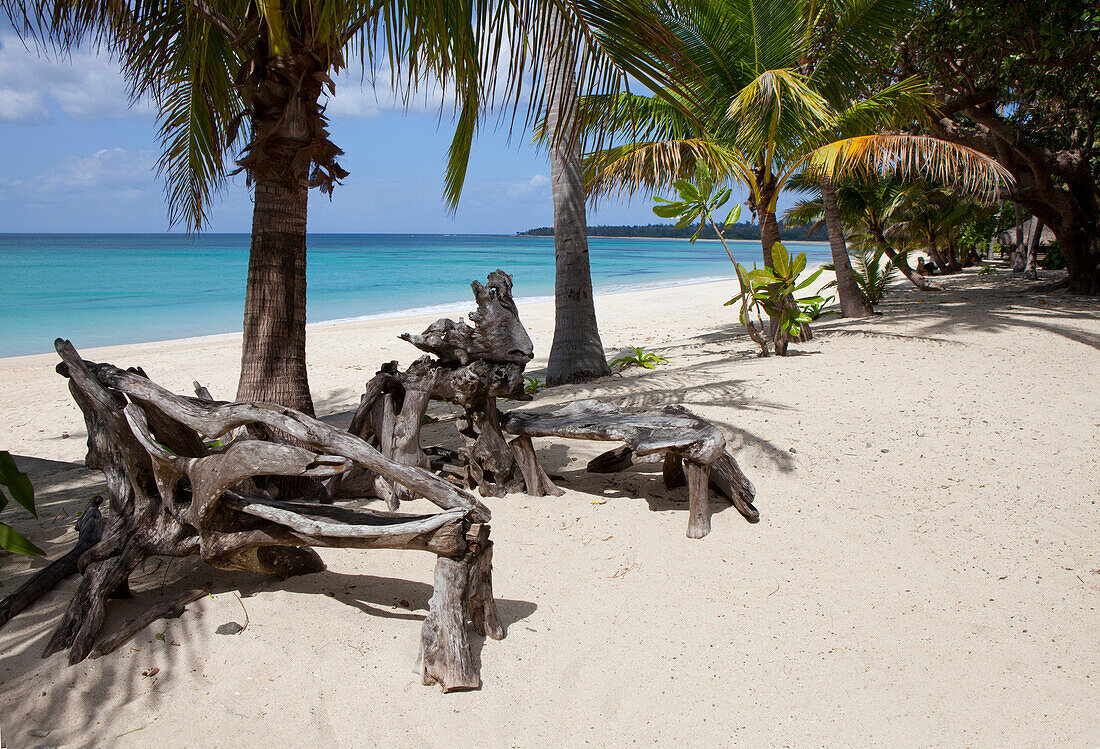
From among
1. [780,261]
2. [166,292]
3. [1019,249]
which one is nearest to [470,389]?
[780,261]

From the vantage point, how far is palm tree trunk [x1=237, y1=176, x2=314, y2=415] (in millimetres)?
3598

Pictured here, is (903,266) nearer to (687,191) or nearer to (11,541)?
(687,191)

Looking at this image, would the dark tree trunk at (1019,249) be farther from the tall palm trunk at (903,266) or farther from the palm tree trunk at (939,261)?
the tall palm trunk at (903,266)

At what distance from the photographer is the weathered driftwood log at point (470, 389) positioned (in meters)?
3.65

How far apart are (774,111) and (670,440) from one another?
17.0ft

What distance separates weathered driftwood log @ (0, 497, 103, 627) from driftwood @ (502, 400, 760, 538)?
1.97 m

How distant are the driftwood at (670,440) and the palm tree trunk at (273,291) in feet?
4.27

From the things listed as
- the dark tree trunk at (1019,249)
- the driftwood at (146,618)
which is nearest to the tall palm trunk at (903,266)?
the dark tree trunk at (1019,249)

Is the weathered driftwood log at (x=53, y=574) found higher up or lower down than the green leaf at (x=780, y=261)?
lower down

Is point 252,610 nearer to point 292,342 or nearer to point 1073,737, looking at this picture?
point 292,342

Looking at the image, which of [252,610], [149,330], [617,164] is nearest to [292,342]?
[252,610]

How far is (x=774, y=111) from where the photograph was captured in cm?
705

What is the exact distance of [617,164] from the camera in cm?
802

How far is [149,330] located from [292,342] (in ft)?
54.0
